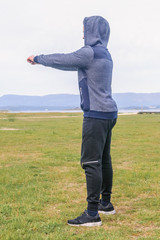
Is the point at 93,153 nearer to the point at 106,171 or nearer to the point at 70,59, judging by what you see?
the point at 106,171

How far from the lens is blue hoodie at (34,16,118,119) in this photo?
3928mm

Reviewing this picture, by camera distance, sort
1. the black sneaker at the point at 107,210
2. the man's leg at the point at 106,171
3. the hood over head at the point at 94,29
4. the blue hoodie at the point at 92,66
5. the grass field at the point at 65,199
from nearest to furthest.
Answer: the grass field at the point at 65,199, the blue hoodie at the point at 92,66, the hood over head at the point at 94,29, the man's leg at the point at 106,171, the black sneaker at the point at 107,210

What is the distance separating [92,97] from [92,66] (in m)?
0.42

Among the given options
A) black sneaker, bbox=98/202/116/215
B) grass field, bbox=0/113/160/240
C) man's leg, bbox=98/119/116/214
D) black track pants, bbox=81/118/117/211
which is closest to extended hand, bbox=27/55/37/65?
black track pants, bbox=81/118/117/211

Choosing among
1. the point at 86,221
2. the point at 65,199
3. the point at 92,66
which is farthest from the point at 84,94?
the point at 65,199

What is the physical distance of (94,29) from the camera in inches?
161

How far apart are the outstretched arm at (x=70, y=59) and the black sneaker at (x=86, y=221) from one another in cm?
204

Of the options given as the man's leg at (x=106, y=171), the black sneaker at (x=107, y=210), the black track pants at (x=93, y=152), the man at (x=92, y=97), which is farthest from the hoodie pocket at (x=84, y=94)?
the black sneaker at (x=107, y=210)

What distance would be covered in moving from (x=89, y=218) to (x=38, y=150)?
7.83m

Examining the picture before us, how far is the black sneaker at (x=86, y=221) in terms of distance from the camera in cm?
402

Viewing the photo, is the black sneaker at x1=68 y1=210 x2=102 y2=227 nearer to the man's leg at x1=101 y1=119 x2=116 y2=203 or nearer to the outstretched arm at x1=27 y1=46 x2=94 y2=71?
the man's leg at x1=101 y1=119 x2=116 y2=203

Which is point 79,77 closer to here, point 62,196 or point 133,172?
point 62,196

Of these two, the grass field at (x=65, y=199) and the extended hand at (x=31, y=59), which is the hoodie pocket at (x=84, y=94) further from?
the grass field at (x=65, y=199)

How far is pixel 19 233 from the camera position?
3.76 meters
